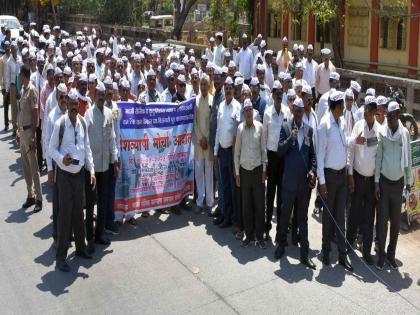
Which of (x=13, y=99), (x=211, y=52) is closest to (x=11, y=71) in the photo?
(x=13, y=99)

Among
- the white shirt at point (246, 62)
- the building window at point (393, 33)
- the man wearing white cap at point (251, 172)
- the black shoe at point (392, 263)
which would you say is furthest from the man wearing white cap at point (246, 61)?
the black shoe at point (392, 263)

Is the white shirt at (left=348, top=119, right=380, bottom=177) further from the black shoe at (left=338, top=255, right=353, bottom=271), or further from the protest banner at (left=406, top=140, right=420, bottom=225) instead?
the protest banner at (left=406, top=140, right=420, bottom=225)

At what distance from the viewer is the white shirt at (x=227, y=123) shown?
805 centimetres

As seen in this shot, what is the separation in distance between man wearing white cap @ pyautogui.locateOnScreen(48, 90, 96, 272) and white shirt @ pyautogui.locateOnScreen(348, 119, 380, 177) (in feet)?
10.4

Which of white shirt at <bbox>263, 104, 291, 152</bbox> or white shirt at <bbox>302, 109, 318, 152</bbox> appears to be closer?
white shirt at <bbox>302, 109, 318, 152</bbox>

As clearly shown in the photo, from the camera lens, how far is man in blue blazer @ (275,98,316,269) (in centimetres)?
703

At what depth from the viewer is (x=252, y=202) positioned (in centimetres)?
770

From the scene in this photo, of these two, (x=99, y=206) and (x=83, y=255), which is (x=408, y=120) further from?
(x=83, y=255)

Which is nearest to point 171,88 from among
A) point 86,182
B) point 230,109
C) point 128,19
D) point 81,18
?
point 230,109

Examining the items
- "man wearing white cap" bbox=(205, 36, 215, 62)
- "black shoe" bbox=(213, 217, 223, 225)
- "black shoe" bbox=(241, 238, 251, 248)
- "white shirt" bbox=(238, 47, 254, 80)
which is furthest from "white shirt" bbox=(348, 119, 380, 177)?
"man wearing white cap" bbox=(205, 36, 215, 62)

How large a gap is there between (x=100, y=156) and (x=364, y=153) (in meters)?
3.26

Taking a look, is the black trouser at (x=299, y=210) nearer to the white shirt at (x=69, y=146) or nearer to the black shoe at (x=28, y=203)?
the white shirt at (x=69, y=146)

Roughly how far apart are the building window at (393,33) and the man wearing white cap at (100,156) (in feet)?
49.0

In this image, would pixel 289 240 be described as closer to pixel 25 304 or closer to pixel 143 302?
pixel 143 302
